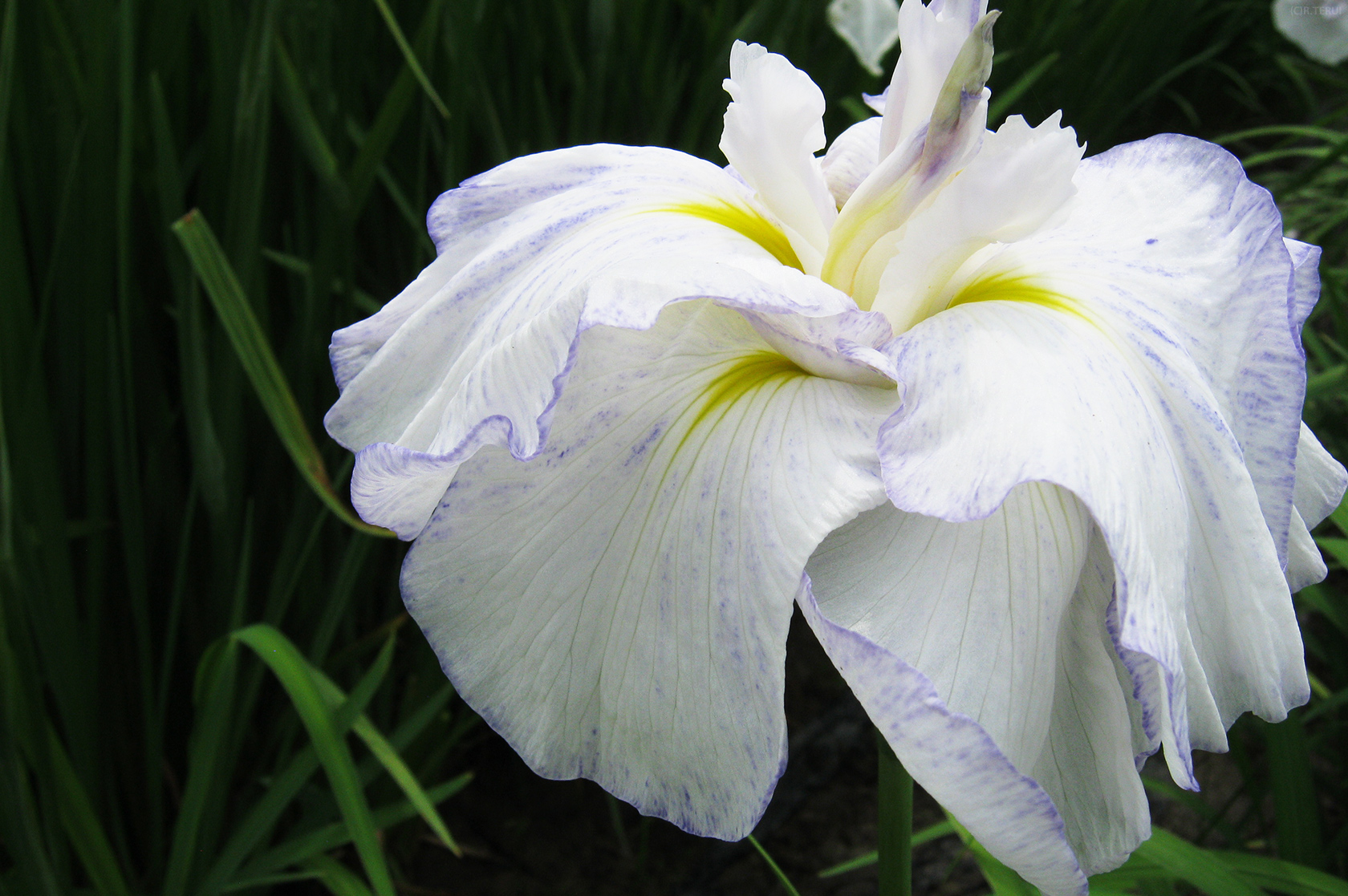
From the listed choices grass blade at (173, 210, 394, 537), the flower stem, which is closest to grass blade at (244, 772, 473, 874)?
grass blade at (173, 210, 394, 537)

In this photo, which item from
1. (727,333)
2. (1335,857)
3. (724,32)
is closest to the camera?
(727,333)

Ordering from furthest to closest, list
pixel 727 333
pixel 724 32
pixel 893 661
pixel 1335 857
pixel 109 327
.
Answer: pixel 724 32 < pixel 1335 857 < pixel 109 327 < pixel 727 333 < pixel 893 661

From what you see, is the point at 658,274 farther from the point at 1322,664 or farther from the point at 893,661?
the point at 1322,664

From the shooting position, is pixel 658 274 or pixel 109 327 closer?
pixel 658 274

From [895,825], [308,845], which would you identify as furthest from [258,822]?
[895,825]

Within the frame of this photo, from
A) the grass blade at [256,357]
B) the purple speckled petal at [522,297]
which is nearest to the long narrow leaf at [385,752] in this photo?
the grass blade at [256,357]

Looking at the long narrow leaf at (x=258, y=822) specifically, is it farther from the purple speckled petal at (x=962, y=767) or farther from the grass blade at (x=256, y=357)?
the purple speckled petal at (x=962, y=767)

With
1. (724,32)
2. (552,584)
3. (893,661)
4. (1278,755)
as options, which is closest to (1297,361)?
(893,661)
